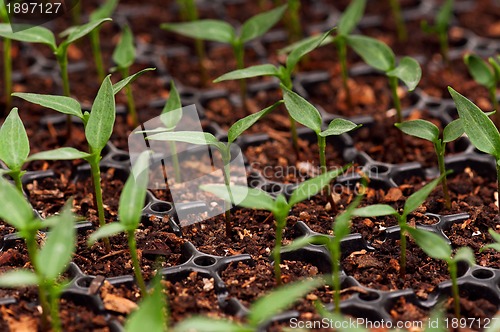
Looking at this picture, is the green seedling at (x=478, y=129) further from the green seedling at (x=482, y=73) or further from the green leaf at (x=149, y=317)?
the green leaf at (x=149, y=317)

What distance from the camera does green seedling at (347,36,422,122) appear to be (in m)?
1.75

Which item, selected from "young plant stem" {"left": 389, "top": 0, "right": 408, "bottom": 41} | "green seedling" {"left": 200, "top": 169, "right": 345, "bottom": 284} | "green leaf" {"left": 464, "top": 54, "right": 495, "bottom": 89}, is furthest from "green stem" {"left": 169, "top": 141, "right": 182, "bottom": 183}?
"young plant stem" {"left": 389, "top": 0, "right": 408, "bottom": 41}

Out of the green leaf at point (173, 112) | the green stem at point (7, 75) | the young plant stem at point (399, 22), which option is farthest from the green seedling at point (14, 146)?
the young plant stem at point (399, 22)

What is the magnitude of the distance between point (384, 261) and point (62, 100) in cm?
69

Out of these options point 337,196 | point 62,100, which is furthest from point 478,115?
point 62,100

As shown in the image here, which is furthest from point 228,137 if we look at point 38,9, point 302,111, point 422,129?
point 38,9

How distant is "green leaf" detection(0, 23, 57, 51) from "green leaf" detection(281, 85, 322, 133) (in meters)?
0.55

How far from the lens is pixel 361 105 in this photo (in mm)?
2172

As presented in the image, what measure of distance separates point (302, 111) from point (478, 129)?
337mm

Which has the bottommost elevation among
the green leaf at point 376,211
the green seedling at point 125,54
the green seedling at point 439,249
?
the green seedling at point 439,249

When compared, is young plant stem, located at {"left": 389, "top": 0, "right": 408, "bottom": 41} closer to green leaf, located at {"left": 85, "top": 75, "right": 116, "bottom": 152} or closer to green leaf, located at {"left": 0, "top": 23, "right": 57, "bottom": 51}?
green leaf, located at {"left": 0, "top": 23, "right": 57, "bottom": 51}

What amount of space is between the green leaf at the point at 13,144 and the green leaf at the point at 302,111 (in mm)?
503

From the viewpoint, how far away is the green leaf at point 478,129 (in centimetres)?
152

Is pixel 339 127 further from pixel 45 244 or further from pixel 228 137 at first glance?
pixel 45 244
